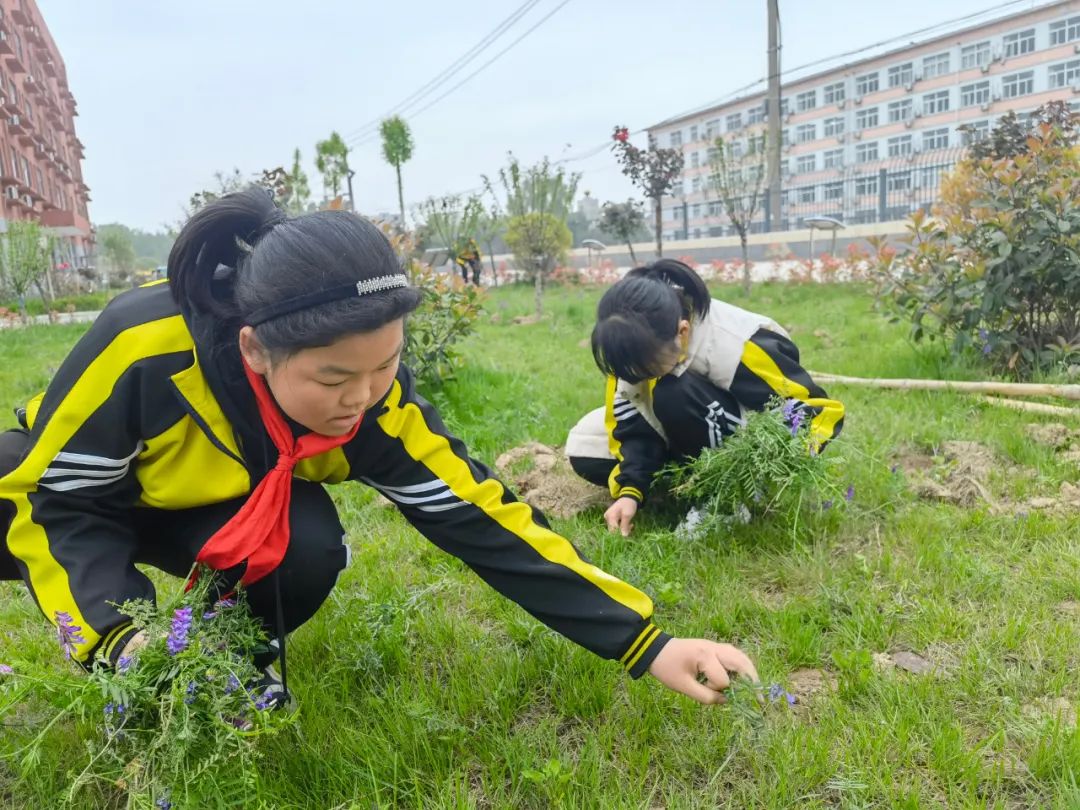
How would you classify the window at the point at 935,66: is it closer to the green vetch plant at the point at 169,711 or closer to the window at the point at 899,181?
the window at the point at 899,181

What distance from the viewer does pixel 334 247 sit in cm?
128

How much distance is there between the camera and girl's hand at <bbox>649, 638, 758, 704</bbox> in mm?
1468

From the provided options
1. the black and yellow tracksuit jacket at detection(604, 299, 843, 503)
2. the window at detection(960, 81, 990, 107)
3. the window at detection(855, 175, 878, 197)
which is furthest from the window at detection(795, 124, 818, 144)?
the black and yellow tracksuit jacket at detection(604, 299, 843, 503)

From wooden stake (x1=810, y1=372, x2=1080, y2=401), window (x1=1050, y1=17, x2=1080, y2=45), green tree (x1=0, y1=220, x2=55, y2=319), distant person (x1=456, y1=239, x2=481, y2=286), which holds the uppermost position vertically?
window (x1=1050, y1=17, x2=1080, y2=45)

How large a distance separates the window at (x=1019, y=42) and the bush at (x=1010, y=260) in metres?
31.7

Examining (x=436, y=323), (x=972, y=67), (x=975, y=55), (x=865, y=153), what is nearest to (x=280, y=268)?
(x=436, y=323)

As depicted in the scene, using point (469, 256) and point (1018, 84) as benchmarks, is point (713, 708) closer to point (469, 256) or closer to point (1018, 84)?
point (469, 256)

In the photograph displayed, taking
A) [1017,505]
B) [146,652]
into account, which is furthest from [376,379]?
[1017,505]

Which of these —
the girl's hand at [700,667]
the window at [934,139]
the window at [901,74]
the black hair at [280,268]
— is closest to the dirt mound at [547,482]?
the girl's hand at [700,667]

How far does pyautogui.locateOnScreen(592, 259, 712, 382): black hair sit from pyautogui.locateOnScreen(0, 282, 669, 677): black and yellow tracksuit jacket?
0.83 meters

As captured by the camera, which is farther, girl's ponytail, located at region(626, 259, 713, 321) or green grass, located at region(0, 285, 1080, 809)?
girl's ponytail, located at region(626, 259, 713, 321)

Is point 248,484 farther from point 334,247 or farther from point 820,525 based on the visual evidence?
point 820,525

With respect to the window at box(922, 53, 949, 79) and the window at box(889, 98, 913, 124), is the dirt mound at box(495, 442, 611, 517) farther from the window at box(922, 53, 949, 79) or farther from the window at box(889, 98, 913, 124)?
the window at box(889, 98, 913, 124)

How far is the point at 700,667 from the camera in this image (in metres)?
1.50
